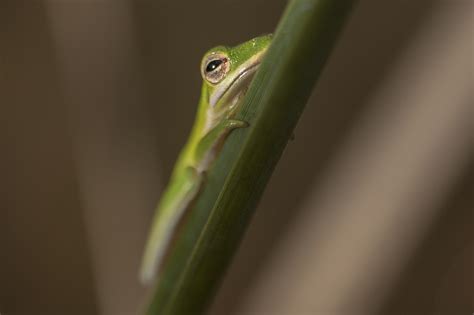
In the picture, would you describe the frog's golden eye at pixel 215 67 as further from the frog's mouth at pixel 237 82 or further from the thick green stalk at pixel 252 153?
the thick green stalk at pixel 252 153

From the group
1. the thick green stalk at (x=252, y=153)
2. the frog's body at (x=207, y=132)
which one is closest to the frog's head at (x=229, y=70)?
the frog's body at (x=207, y=132)

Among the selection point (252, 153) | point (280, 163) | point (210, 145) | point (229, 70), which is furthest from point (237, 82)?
point (280, 163)

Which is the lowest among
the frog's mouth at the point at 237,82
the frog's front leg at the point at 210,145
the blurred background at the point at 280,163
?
the blurred background at the point at 280,163

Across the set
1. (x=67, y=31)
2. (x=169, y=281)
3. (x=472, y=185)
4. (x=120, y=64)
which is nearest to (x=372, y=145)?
Result: (x=472, y=185)

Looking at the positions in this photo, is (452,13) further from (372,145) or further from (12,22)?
(12,22)

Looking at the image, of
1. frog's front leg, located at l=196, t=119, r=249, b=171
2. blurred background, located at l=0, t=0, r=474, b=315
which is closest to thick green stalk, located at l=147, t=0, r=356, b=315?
frog's front leg, located at l=196, t=119, r=249, b=171

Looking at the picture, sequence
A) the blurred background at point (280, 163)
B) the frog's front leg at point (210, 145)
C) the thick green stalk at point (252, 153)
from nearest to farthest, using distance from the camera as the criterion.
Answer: the thick green stalk at point (252, 153) → the frog's front leg at point (210, 145) → the blurred background at point (280, 163)

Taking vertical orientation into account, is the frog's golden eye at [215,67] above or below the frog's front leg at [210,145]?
above
